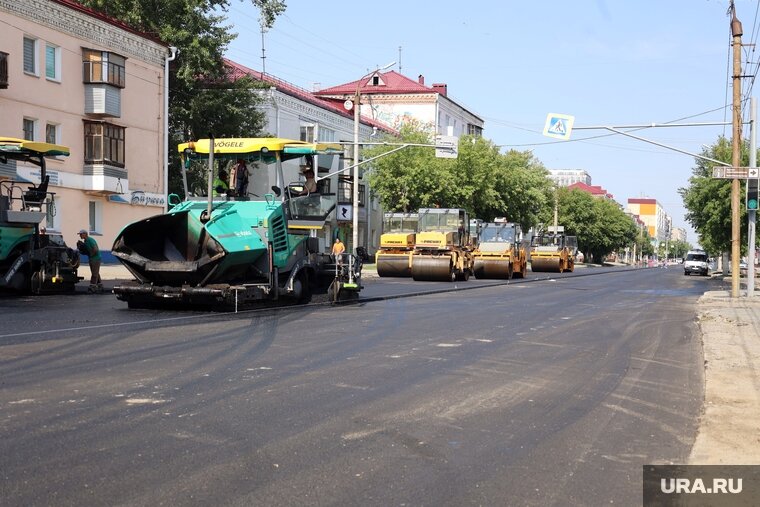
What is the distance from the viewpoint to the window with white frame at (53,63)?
31.7 metres

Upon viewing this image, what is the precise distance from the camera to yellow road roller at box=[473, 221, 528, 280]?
3628cm

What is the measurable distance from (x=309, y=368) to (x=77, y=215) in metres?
26.8

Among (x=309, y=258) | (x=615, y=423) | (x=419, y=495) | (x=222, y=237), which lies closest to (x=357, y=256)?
(x=309, y=258)

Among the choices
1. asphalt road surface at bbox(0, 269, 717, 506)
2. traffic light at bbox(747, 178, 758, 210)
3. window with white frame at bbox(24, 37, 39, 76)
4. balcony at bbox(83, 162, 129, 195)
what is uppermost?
window with white frame at bbox(24, 37, 39, 76)

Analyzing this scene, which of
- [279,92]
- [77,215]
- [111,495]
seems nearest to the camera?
[111,495]

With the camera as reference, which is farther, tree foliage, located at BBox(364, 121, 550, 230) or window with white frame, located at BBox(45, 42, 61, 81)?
tree foliage, located at BBox(364, 121, 550, 230)

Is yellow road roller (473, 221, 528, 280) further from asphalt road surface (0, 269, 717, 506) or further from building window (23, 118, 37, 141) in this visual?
asphalt road surface (0, 269, 717, 506)

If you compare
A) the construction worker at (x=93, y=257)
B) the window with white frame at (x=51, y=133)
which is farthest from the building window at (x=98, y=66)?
the construction worker at (x=93, y=257)

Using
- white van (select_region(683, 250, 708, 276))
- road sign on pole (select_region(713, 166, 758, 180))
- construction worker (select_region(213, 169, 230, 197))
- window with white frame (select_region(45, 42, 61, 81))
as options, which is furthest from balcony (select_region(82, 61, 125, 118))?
white van (select_region(683, 250, 708, 276))

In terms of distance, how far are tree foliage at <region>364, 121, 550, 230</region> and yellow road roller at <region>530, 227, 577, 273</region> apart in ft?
12.0

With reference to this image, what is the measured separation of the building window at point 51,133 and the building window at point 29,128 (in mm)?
696

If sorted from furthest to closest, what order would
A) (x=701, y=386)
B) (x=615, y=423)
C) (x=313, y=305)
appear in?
(x=313, y=305) < (x=701, y=386) < (x=615, y=423)

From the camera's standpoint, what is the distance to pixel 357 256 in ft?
60.1

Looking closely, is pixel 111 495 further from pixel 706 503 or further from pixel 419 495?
pixel 706 503
